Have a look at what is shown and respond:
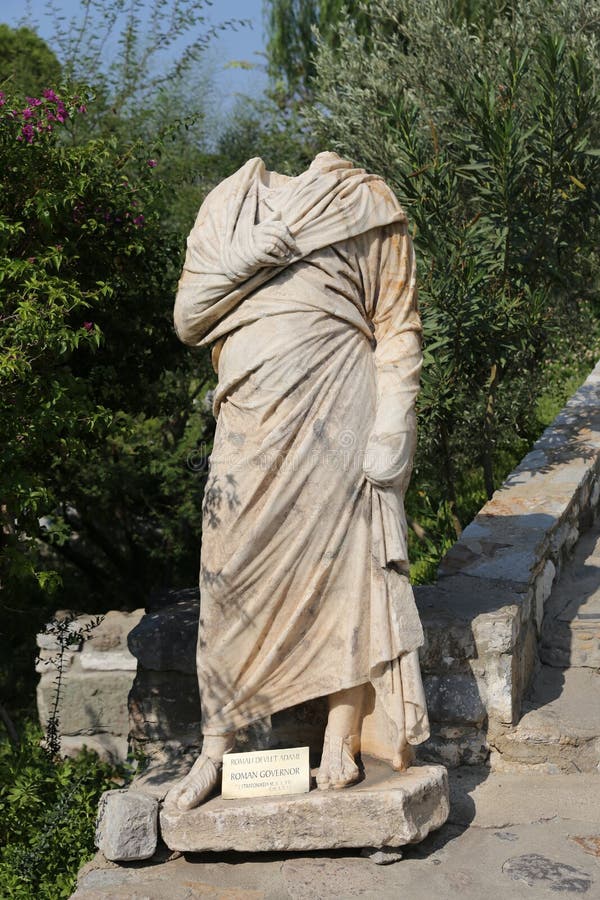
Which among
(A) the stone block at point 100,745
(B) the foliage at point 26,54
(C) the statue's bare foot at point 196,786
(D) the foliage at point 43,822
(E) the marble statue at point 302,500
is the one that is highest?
(B) the foliage at point 26,54

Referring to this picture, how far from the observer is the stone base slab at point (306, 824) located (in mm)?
3469

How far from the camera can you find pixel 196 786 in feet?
11.8

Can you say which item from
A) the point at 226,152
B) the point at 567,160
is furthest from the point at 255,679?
the point at 226,152

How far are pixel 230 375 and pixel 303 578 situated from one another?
2.46 feet

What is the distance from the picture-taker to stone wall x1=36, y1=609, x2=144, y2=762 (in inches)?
239

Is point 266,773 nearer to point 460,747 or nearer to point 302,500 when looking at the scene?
point 302,500

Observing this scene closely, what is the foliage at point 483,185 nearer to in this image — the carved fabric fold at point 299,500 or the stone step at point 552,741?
the carved fabric fold at point 299,500

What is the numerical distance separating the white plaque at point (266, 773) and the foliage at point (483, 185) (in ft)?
8.48

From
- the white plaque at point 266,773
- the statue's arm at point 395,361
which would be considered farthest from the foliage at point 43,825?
the statue's arm at point 395,361

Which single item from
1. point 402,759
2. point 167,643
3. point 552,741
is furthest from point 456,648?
point 167,643

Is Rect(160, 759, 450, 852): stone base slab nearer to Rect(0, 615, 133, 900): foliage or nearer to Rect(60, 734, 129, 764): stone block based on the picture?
Rect(0, 615, 133, 900): foliage

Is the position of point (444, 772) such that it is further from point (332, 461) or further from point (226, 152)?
point (226, 152)

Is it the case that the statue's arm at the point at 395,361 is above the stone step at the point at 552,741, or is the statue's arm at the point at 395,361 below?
above

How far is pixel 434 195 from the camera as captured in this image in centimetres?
566
